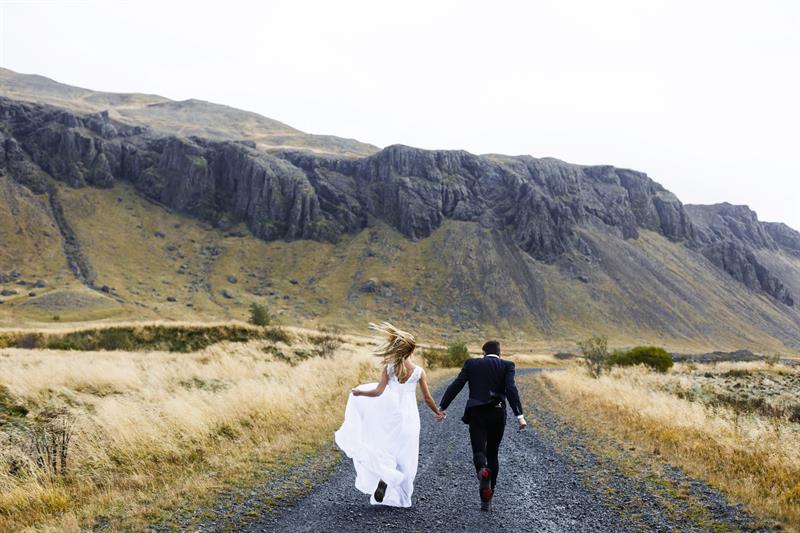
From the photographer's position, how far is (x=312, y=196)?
446 ft

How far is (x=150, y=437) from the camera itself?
8961mm

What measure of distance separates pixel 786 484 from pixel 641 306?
116m

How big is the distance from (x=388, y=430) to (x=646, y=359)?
40361 mm

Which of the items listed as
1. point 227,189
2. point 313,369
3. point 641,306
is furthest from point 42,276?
point 641,306

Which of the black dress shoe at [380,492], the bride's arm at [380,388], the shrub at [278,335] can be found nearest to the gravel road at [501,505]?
the black dress shoe at [380,492]

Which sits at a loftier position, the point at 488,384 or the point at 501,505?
the point at 488,384

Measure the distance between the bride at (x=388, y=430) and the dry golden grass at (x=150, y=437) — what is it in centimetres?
218

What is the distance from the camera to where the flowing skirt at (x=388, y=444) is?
704cm

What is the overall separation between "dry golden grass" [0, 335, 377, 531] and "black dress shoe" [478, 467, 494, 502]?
3.79 meters

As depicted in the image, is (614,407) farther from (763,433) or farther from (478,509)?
(478,509)

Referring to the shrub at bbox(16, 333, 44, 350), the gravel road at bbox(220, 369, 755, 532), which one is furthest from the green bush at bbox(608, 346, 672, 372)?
the shrub at bbox(16, 333, 44, 350)

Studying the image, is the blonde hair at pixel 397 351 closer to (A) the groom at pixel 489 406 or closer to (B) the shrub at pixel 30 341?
(A) the groom at pixel 489 406

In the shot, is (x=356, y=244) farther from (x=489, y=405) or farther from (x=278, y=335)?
(x=489, y=405)

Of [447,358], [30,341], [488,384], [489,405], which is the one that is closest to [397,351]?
[488,384]
